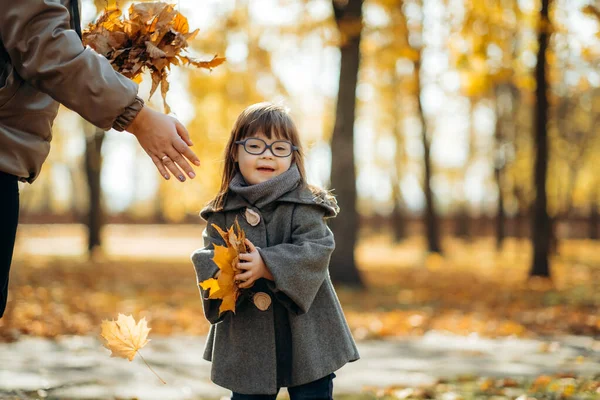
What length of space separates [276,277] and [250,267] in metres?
0.12

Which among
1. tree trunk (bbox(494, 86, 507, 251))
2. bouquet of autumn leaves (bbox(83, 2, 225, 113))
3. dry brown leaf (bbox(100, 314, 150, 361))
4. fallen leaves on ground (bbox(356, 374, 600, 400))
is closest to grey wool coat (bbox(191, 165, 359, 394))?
dry brown leaf (bbox(100, 314, 150, 361))

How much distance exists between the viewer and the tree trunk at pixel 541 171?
467 inches

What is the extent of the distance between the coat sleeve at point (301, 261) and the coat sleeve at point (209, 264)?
0.23m

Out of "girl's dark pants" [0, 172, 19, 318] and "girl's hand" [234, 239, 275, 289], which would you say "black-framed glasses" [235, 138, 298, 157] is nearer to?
"girl's hand" [234, 239, 275, 289]

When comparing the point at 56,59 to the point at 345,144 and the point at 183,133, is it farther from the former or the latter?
the point at 345,144

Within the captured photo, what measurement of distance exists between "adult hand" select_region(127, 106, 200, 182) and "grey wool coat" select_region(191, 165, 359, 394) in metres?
0.45

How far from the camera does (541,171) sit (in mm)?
12008

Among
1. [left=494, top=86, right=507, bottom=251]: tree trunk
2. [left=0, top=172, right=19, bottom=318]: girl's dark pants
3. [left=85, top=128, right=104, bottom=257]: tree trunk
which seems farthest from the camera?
[left=494, top=86, right=507, bottom=251]: tree trunk

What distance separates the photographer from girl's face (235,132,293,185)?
9.18ft

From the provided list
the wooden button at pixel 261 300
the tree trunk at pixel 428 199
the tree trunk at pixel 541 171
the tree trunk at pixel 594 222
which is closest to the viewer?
the wooden button at pixel 261 300

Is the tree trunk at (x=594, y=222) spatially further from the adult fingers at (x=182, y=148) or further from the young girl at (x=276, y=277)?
the adult fingers at (x=182, y=148)

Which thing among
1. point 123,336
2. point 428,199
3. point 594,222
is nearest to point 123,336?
point 123,336

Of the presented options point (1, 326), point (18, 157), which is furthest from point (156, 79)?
point (1, 326)

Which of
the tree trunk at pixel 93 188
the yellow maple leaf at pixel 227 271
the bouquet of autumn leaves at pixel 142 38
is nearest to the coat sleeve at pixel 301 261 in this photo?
the yellow maple leaf at pixel 227 271
